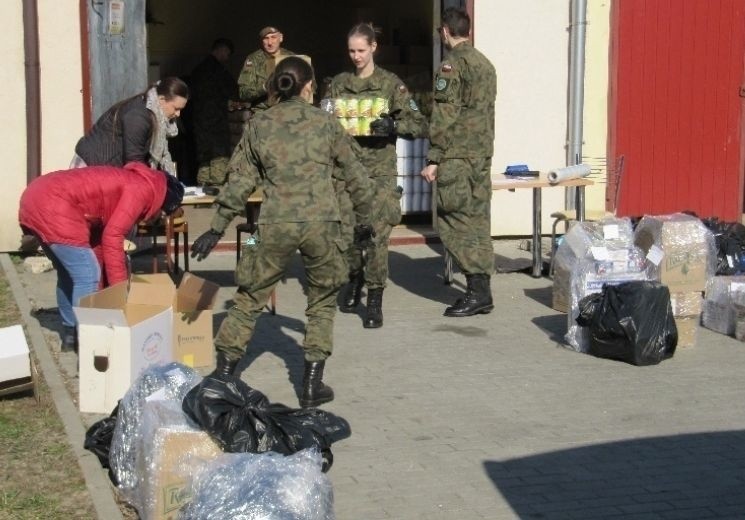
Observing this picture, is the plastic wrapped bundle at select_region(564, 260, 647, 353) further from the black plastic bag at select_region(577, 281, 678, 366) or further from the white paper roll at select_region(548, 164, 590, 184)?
the white paper roll at select_region(548, 164, 590, 184)

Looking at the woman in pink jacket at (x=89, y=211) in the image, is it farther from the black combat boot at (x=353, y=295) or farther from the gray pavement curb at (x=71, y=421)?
the black combat boot at (x=353, y=295)

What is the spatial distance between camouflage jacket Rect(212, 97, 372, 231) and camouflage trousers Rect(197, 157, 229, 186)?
8.32 m

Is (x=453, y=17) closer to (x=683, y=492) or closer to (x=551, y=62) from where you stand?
(x=551, y=62)

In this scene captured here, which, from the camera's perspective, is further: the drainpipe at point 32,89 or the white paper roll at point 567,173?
the drainpipe at point 32,89

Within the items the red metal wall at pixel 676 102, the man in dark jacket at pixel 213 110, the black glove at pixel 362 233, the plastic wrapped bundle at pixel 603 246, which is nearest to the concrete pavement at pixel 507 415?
the plastic wrapped bundle at pixel 603 246

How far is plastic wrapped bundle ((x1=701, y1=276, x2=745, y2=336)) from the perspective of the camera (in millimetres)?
8516

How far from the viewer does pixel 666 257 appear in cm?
850

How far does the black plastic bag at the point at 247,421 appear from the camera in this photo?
5.26 meters

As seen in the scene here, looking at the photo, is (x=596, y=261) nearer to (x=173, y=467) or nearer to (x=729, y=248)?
(x=729, y=248)

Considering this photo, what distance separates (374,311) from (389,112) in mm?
1406

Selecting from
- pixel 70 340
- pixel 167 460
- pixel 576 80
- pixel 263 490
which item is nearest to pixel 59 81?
pixel 70 340

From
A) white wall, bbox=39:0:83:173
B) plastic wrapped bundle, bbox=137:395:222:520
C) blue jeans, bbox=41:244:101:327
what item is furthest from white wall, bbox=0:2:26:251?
plastic wrapped bundle, bbox=137:395:222:520

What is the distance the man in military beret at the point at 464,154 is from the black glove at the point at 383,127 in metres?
0.28

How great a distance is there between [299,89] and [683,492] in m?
2.75
